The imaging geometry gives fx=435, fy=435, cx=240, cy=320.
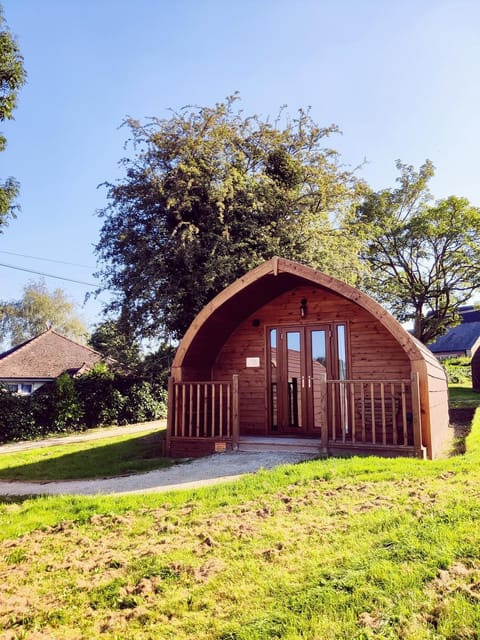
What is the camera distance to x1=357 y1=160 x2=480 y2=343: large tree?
21.7 m

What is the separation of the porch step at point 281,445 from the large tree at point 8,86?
32.7 feet

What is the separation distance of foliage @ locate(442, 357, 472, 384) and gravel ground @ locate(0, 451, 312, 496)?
27747mm

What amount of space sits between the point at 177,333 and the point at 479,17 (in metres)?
11.8

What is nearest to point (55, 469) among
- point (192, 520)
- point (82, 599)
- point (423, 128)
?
point (192, 520)

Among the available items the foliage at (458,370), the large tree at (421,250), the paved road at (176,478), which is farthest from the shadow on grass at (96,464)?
the foliage at (458,370)

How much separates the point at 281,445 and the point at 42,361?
20037 millimetres

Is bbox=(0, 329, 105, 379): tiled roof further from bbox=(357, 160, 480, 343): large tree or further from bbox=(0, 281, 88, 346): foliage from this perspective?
bbox=(357, 160, 480, 343): large tree

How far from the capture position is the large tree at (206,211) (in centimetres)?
1455

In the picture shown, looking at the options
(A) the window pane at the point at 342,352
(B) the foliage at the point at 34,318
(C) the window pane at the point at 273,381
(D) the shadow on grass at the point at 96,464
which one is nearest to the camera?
(D) the shadow on grass at the point at 96,464

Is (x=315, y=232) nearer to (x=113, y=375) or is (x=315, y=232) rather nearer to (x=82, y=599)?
(x=113, y=375)

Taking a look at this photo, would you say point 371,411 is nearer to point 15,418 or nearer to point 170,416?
point 170,416

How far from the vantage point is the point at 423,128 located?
1098 centimetres

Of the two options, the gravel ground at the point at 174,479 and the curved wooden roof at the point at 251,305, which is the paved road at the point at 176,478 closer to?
the gravel ground at the point at 174,479

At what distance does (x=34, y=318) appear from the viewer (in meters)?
39.1
